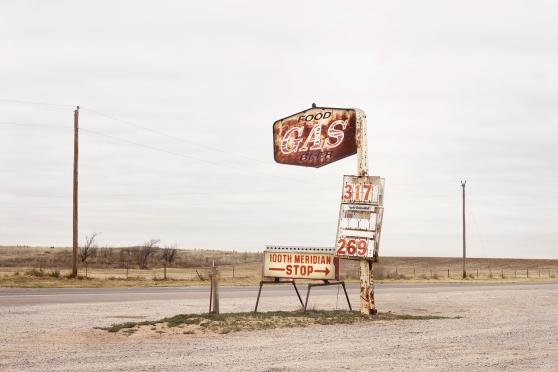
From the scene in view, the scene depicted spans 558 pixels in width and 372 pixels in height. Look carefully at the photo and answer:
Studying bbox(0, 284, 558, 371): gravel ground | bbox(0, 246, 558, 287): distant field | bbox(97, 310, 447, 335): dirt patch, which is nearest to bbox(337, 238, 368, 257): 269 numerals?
bbox(97, 310, 447, 335): dirt patch

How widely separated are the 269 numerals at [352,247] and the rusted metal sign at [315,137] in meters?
2.48

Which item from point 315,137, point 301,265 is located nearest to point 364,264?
point 301,265

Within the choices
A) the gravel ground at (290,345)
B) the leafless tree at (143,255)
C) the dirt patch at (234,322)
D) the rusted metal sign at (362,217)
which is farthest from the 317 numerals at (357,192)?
the leafless tree at (143,255)

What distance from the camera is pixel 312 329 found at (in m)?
16.8

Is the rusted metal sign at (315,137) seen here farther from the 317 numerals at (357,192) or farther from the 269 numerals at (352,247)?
the 269 numerals at (352,247)

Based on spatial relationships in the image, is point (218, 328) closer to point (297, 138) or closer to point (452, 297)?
point (297, 138)

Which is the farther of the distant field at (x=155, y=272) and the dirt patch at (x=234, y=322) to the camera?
the distant field at (x=155, y=272)

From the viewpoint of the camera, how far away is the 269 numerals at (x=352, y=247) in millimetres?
20266

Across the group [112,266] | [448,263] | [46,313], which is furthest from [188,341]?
[448,263]

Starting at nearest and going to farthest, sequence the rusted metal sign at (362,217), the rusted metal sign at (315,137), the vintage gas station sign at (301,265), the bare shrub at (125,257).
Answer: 1. the rusted metal sign at (362,217)
2. the vintage gas station sign at (301,265)
3. the rusted metal sign at (315,137)
4. the bare shrub at (125,257)

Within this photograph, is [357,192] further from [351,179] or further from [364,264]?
[364,264]

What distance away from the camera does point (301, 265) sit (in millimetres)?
20453

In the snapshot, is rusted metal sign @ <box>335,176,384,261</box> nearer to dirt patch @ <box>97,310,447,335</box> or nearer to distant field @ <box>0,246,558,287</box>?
dirt patch @ <box>97,310,447,335</box>

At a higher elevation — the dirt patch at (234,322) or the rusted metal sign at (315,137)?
the rusted metal sign at (315,137)
